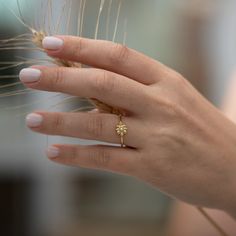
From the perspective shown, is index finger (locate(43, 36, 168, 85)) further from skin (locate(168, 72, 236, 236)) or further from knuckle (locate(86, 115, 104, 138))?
skin (locate(168, 72, 236, 236))

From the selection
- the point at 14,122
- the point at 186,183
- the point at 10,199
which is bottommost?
the point at 186,183

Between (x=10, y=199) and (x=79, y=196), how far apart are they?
0.88 ft

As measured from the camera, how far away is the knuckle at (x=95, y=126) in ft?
1.60

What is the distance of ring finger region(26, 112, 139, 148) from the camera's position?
1.59 feet

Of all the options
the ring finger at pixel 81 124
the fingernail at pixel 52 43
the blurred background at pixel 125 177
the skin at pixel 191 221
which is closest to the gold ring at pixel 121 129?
the ring finger at pixel 81 124

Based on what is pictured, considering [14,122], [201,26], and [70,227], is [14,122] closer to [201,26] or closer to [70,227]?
[70,227]

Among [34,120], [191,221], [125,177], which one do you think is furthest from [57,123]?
[125,177]

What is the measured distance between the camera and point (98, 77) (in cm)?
46

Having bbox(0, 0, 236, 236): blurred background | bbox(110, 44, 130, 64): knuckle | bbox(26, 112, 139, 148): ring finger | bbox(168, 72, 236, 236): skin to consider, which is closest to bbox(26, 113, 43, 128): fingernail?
bbox(26, 112, 139, 148): ring finger

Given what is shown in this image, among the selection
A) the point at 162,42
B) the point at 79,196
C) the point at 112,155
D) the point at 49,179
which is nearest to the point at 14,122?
the point at 49,179

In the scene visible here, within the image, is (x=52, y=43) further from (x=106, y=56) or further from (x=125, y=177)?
(x=125, y=177)

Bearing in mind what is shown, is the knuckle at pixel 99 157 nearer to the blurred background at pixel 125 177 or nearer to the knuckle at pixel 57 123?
the knuckle at pixel 57 123

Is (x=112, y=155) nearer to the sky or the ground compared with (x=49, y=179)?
nearer to the ground

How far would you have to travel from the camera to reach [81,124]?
1.61 feet
